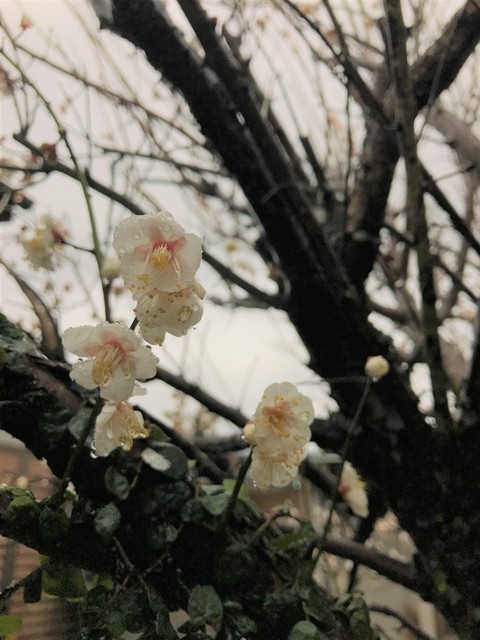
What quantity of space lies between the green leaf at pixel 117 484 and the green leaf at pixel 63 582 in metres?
0.10

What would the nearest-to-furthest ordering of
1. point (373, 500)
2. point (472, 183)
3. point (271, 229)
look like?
point (271, 229) → point (373, 500) → point (472, 183)

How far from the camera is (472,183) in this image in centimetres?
171

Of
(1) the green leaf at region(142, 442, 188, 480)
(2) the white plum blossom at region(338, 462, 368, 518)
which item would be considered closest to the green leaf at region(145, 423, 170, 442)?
(1) the green leaf at region(142, 442, 188, 480)

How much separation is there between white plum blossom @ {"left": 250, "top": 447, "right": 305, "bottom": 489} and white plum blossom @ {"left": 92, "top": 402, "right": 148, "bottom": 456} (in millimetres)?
148

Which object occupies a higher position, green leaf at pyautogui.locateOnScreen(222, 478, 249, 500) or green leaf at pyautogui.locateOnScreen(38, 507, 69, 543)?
green leaf at pyautogui.locateOnScreen(222, 478, 249, 500)

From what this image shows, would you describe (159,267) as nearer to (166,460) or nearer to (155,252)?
(155,252)

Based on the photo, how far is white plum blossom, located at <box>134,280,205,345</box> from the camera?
1.49 feet

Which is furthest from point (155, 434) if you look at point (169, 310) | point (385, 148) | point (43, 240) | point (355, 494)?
point (385, 148)

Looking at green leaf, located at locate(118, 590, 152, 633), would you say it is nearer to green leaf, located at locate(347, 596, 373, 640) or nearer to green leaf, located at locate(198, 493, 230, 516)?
green leaf, located at locate(198, 493, 230, 516)

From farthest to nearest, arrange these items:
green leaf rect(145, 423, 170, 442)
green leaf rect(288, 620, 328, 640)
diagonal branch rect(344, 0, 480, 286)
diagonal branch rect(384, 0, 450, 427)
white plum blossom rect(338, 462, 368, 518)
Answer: white plum blossom rect(338, 462, 368, 518), diagonal branch rect(344, 0, 480, 286), diagonal branch rect(384, 0, 450, 427), green leaf rect(145, 423, 170, 442), green leaf rect(288, 620, 328, 640)

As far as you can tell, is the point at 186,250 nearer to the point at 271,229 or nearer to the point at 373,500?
the point at 271,229

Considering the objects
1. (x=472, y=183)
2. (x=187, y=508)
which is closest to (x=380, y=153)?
(x=472, y=183)

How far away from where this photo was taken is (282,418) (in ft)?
1.96

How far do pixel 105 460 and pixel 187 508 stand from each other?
11 cm
